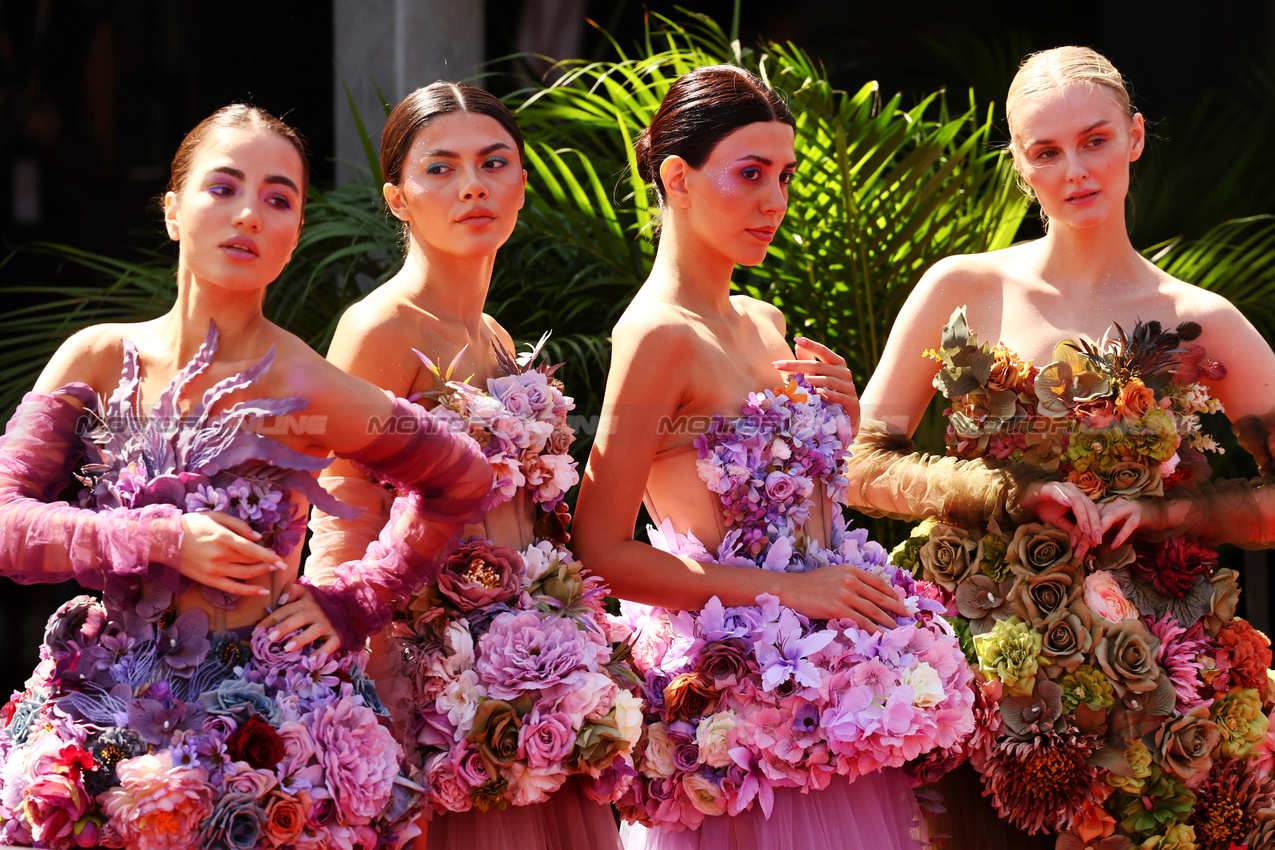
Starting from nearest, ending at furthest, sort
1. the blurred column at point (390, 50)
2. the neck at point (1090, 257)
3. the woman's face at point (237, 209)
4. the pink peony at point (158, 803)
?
the pink peony at point (158, 803) → the woman's face at point (237, 209) → the neck at point (1090, 257) → the blurred column at point (390, 50)

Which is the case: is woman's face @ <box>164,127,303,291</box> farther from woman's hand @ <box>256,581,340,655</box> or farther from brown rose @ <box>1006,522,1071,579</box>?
brown rose @ <box>1006,522,1071,579</box>

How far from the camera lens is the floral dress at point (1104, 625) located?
254 cm

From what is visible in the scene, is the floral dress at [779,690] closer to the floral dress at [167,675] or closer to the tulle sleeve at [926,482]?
the tulle sleeve at [926,482]

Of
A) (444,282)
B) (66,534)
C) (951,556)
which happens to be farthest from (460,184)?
(951,556)

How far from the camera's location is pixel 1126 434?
8.68 feet

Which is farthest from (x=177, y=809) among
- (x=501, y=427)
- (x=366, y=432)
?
(x=501, y=427)

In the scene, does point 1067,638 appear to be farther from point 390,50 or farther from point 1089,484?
point 390,50

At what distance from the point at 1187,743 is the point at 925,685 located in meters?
0.63

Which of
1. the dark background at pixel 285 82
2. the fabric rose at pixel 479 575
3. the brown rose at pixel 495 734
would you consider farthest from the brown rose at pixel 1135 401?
the dark background at pixel 285 82

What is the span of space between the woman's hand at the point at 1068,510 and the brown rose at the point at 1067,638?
0.42ft

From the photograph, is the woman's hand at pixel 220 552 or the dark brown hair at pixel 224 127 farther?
the dark brown hair at pixel 224 127

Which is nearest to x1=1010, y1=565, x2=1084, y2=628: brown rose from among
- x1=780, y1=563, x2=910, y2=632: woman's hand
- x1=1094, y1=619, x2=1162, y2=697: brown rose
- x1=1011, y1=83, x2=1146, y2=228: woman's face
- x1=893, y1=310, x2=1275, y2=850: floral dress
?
x1=893, y1=310, x2=1275, y2=850: floral dress

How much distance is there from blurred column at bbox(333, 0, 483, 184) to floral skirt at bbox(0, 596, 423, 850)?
10.9 ft

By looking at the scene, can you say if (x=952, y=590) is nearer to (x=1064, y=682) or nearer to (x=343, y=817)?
A: (x=1064, y=682)
